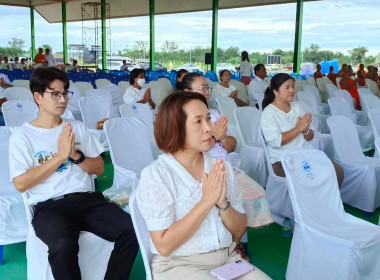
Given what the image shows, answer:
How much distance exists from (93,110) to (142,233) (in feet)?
11.4

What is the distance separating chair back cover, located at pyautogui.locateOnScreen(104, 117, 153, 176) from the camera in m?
3.40

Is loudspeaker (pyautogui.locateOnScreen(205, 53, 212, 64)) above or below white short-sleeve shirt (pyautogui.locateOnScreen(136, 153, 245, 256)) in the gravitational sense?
above

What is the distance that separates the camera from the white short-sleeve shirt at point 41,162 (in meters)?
2.24

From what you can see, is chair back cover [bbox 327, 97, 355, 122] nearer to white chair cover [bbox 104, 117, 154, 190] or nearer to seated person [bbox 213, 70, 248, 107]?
seated person [bbox 213, 70, 248, 107]

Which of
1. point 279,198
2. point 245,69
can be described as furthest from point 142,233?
point 245,69

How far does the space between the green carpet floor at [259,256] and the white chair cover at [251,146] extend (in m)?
0.66

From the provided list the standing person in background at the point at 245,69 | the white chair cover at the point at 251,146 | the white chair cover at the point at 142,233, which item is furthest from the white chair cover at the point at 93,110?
the standing person in background at the point at 245,69

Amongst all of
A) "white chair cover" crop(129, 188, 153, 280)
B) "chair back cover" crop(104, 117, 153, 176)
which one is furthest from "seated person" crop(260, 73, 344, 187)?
"white chair cover" crop(129, 188, 153, 280)

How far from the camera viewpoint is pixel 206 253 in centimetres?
165

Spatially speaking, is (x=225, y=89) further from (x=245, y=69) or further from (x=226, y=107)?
(x=245, y=69)

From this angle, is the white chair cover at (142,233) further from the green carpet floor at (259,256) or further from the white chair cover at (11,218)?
the white chair cover at (11,218)

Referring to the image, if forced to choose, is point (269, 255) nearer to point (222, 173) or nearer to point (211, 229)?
point (211, 229)

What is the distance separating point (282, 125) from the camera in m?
3.40

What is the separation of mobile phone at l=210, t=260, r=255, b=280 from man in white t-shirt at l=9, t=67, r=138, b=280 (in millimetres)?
720
